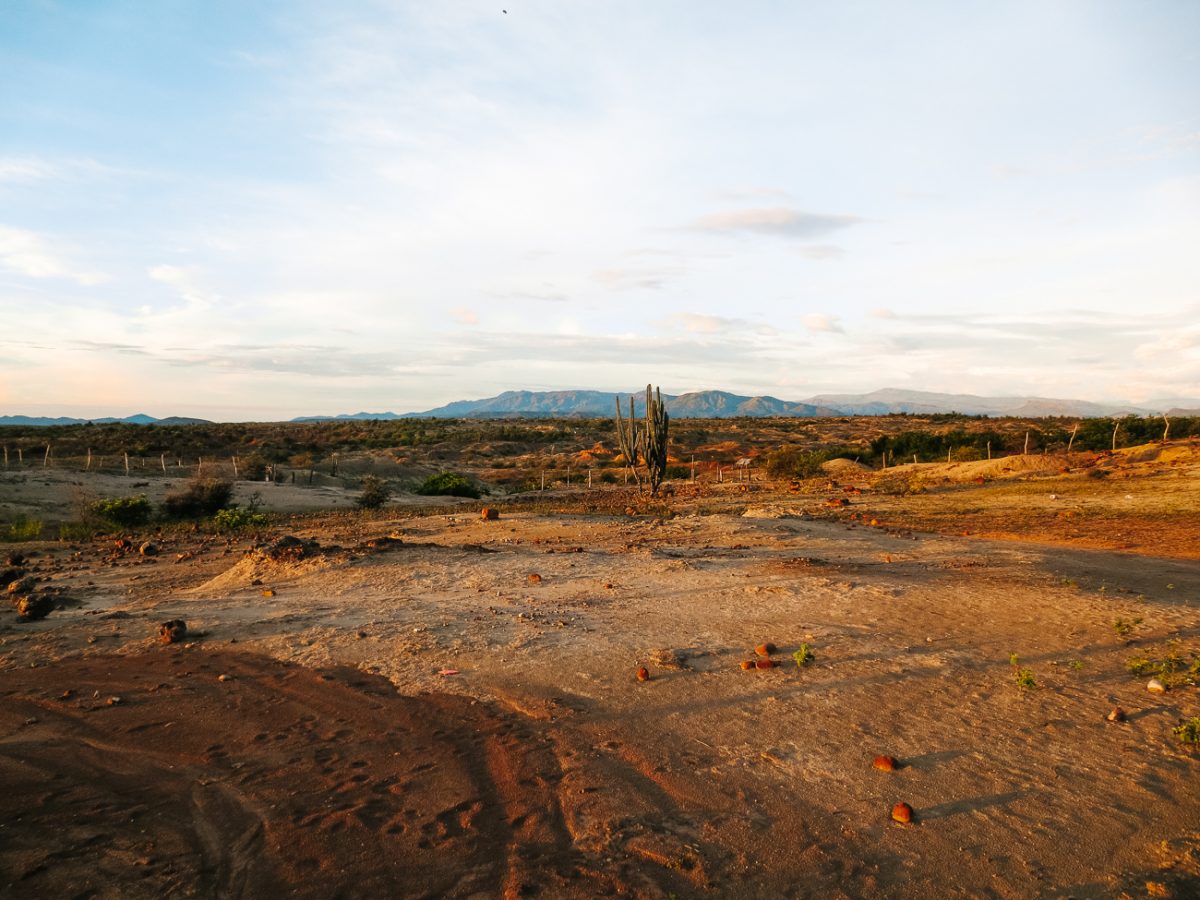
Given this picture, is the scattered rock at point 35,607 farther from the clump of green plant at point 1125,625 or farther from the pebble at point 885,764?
the clump of green plant at point 1125,625

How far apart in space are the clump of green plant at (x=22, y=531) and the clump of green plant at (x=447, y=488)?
14.3 m

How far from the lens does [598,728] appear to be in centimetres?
612

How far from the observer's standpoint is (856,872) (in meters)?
4.27

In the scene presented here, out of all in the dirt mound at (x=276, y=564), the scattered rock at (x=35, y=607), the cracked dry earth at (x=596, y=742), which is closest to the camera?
the cracked dry earth at (x=596, y=742)

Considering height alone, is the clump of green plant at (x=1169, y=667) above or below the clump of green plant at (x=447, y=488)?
above

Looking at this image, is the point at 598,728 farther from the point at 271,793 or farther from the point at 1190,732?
the point at 1190,732

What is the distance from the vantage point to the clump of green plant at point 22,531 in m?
17.8

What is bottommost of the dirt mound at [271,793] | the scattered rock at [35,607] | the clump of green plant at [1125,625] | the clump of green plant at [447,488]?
the clump of green plant at [447,488]

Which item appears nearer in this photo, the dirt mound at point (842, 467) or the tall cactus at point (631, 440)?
the tall cactus at point (631, 440)

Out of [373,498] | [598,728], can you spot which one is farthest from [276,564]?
[373,498]

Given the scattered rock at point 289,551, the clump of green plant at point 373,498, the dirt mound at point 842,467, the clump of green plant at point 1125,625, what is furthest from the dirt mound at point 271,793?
the dirt mound at point 842,467

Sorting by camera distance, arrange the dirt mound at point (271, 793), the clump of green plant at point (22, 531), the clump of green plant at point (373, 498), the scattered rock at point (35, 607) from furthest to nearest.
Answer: the clump of green plant at point (373, 498)
the clump of green plant at point (22, 531)
the scattered rock at point (35, 607)
the dirt mound at point (271, 793)

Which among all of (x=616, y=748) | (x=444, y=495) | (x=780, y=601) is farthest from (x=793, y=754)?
(x=444, y=495)

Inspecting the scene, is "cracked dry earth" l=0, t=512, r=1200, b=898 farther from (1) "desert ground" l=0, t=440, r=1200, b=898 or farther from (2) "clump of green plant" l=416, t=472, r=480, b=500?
(2) "clump of green plant" l=416, t=472, r=480, b=500
